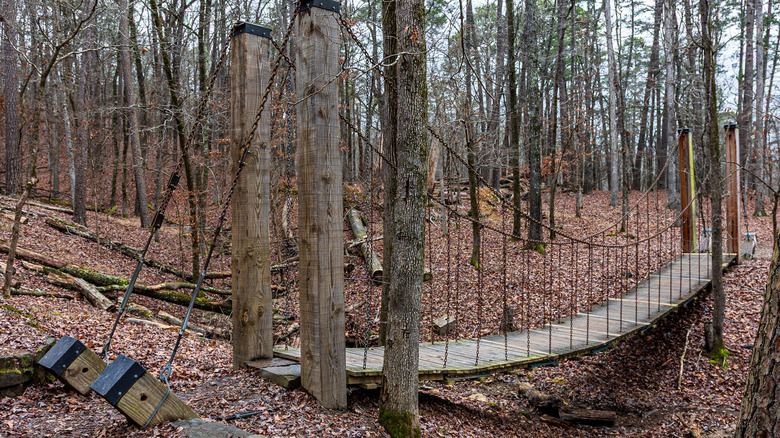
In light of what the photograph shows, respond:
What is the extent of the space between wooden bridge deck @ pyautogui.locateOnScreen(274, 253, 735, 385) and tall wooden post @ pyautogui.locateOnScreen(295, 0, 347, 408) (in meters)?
0.29

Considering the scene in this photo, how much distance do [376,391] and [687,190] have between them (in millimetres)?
6777

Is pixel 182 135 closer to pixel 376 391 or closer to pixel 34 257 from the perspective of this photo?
pixel 34 257

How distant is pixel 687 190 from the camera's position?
25.9 feet

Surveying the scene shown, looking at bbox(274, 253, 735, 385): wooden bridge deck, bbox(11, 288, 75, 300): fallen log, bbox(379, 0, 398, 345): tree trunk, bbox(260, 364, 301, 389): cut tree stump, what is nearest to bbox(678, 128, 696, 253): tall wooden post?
bbox(274, 253, 735, 385): wooden bridge deck

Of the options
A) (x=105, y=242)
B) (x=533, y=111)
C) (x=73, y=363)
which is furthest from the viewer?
(x=533, y=111)

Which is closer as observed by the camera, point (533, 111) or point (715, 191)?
point (715, 191)

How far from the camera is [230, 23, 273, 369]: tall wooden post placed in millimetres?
3449

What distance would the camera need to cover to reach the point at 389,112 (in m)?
4.52

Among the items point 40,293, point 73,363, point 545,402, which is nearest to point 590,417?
point 545,402

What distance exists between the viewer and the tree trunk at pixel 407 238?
304cm

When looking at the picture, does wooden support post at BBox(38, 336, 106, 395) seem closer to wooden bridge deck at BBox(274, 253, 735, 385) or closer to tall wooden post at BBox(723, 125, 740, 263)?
wooden bridge deck at BBox(274, 253, 735, 385)

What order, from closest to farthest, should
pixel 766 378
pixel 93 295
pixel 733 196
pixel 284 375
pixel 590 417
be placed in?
pixel 766 378 < pixel 284 375 < pixel 590 417 < pixel 93 295 < pixel 733 196

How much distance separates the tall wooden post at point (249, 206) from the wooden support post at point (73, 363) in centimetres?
97

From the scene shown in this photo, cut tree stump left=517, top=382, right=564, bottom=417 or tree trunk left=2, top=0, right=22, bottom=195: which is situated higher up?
tree trunk left=2, top=0, right=22, bottom=195
